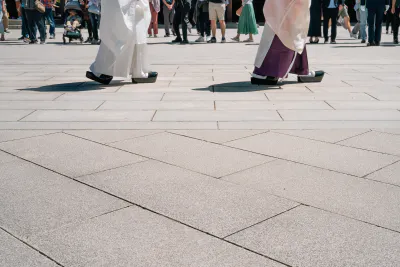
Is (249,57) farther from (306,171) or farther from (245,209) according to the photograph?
(245,209)

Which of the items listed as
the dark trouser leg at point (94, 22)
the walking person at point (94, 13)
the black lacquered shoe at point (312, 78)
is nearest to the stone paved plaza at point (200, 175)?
the black lacquered shoe at point (312, 78)

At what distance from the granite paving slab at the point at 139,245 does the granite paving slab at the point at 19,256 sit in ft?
0.19

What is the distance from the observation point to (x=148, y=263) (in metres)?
2.65

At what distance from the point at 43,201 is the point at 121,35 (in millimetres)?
4470

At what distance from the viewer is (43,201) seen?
3492mm

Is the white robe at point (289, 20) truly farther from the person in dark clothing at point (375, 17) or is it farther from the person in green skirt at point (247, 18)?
the person in green skirt at point (247, 18)

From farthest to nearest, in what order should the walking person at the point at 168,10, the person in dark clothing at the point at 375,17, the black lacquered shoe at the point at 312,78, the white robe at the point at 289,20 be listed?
the walking person at the point at 168,10, the person in dark clothing at the point at 375,17, the black lacquered shoe at the point at 312,78, the white robe at the point at 289,20

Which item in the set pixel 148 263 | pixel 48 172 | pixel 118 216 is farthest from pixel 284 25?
pixel 148 263

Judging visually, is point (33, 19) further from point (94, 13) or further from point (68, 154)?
point (68, 154)

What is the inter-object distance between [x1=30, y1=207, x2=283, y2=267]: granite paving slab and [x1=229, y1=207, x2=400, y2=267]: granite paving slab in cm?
13

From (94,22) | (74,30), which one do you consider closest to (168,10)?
(94,22)

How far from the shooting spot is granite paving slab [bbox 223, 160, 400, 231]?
3.29m

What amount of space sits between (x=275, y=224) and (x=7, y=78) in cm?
711

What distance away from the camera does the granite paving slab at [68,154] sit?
4.24 meters
